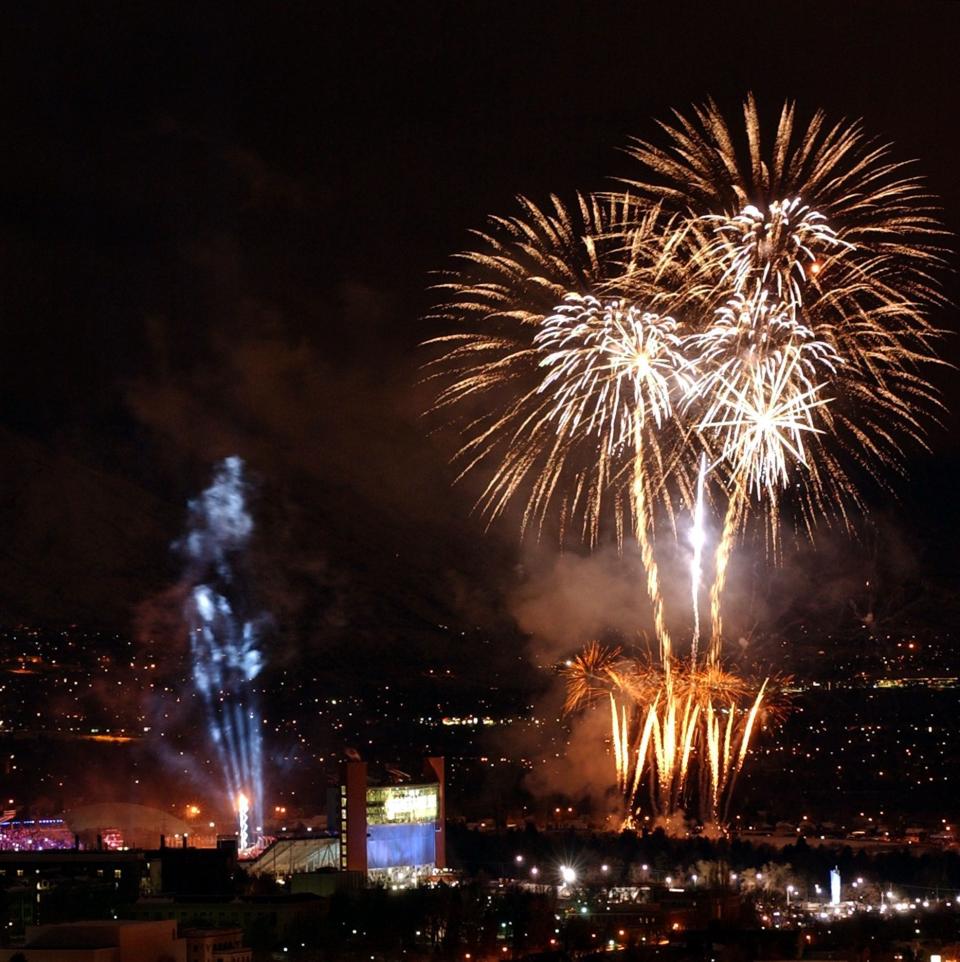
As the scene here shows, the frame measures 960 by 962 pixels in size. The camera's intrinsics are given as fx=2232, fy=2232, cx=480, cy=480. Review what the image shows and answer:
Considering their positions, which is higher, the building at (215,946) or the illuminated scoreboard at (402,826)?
the illuminated scoreboard at (402,826)

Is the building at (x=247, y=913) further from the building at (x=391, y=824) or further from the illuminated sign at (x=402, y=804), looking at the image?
the illuminated sign at (x=402, y=804)

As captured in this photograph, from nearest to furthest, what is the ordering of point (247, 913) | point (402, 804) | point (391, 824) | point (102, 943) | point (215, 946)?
point (102, 943), point (215, 946), point (247, 913), point (391, 824), point (402, 804)

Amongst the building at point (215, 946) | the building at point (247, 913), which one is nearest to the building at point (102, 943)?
the building at point (215, 946)

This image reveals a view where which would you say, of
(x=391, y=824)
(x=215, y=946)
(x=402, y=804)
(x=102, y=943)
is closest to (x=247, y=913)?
(x=215, y=946)

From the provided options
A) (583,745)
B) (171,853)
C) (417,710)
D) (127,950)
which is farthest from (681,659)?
(417,710)

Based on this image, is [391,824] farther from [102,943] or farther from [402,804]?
[102,943]
